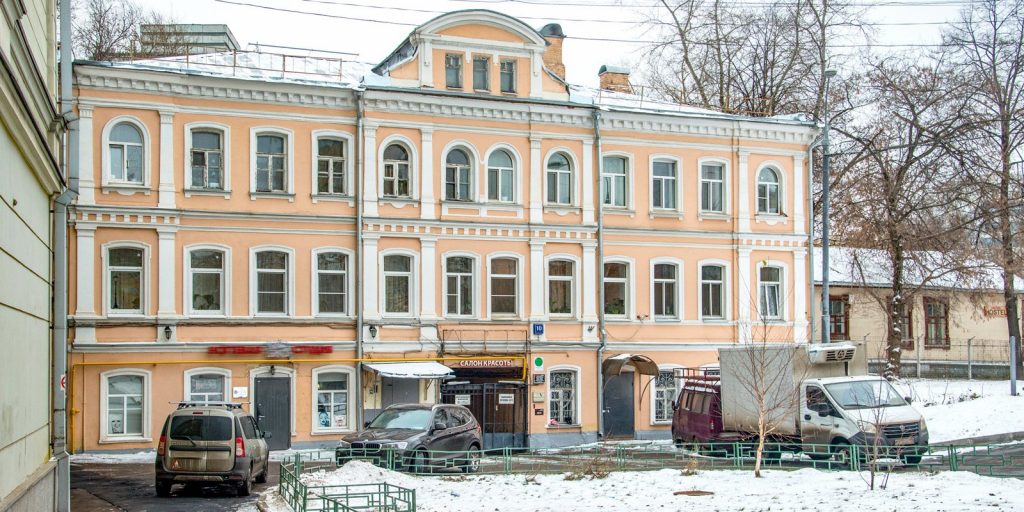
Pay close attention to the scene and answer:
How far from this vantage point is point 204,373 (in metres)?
30.8

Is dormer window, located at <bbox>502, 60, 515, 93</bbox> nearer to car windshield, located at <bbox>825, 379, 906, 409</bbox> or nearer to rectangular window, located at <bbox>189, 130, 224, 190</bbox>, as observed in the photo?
rectangular window, located at <bbox>189, 130, 224, 190</bbox>

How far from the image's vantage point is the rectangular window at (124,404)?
29.9 meters

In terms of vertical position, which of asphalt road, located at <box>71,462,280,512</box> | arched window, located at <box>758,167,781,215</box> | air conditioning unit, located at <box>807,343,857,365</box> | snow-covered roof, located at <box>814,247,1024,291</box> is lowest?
asphalt road, located at <box>71,462,280,512</box>

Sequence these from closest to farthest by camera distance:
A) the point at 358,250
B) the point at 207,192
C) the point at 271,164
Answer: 1. the point at 207,192
2. the point at 271,164
3. the point at 358,250

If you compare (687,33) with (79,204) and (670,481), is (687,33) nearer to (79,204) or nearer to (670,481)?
(79,204)

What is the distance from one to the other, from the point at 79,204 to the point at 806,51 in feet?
98.8

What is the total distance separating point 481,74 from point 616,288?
7769 mm

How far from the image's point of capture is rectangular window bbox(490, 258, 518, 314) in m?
34.4

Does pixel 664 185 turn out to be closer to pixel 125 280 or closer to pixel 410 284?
pixel 410 284

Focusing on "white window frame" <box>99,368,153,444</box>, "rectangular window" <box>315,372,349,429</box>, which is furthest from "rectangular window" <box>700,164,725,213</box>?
"white window frame" <box>99,368,153,444</box>

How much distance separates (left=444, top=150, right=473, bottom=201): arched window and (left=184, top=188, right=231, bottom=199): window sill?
6335 mm

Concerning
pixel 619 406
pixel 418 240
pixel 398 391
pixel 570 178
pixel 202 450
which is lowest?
pixel 619 406

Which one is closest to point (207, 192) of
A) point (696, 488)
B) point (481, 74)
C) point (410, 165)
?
point (410, 165)

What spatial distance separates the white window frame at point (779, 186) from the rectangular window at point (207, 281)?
17.0 m
